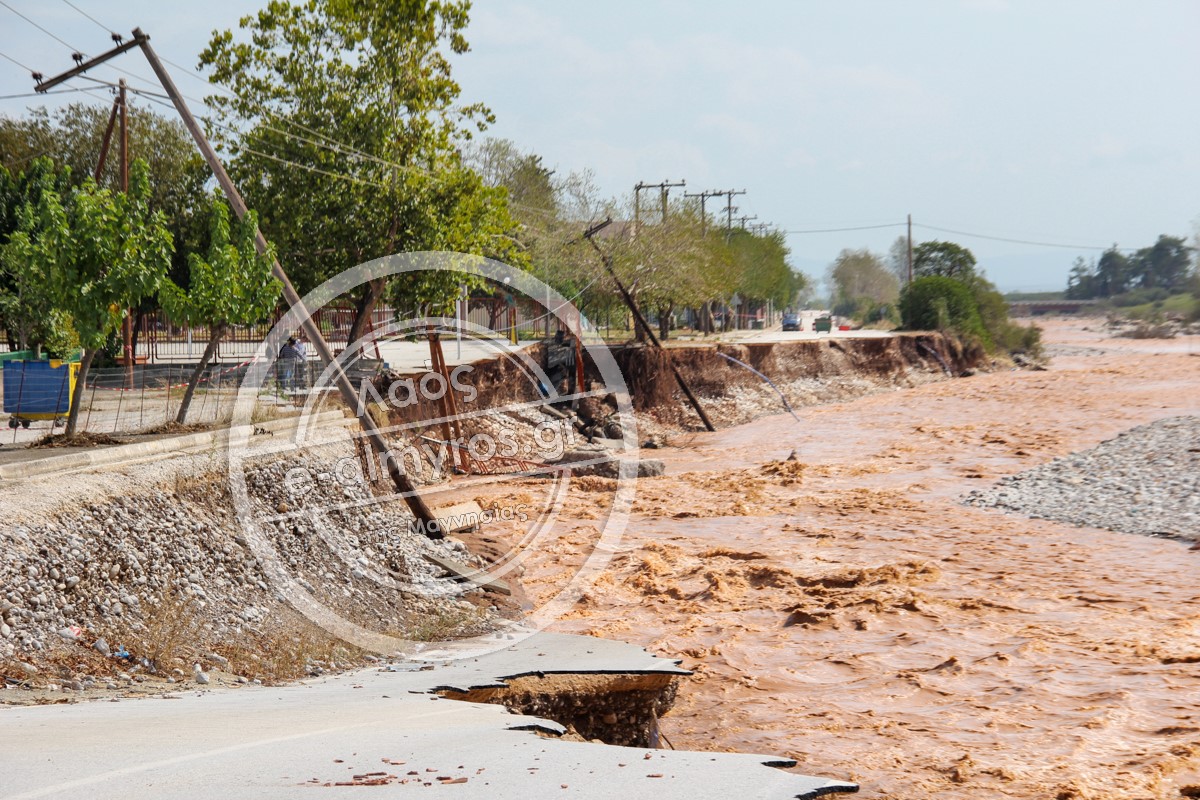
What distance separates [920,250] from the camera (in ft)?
291

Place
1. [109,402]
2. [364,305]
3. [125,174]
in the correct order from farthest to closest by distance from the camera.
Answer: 1. [364,305]
2. [125,174]
3. [109,402]

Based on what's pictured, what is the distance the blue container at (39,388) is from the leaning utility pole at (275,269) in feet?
14.9

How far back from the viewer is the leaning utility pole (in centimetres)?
1608

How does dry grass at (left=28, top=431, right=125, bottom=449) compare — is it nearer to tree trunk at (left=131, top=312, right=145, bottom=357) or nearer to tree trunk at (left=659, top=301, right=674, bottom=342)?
tree trunk at (left=131, top=312, right=145, bottom=357)

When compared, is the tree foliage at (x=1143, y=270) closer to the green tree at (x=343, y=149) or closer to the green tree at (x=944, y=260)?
the green tree at (x=944, y=260)

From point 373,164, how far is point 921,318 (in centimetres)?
4746

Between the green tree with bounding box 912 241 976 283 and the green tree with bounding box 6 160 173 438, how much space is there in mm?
74107

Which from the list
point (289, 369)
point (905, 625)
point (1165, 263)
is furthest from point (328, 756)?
point (1165, 263)

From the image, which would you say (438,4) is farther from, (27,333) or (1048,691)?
(1048,691)

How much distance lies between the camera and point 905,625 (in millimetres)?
15398

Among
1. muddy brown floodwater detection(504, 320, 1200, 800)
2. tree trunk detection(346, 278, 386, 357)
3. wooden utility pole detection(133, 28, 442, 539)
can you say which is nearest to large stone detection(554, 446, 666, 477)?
muddy brown floodwater detection(504, 320, 1200, 800)

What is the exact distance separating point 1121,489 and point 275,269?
67.8 feet

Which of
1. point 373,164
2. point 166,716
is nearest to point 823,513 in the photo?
point 373,164

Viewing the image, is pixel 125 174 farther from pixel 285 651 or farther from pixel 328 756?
pixel 328 756
